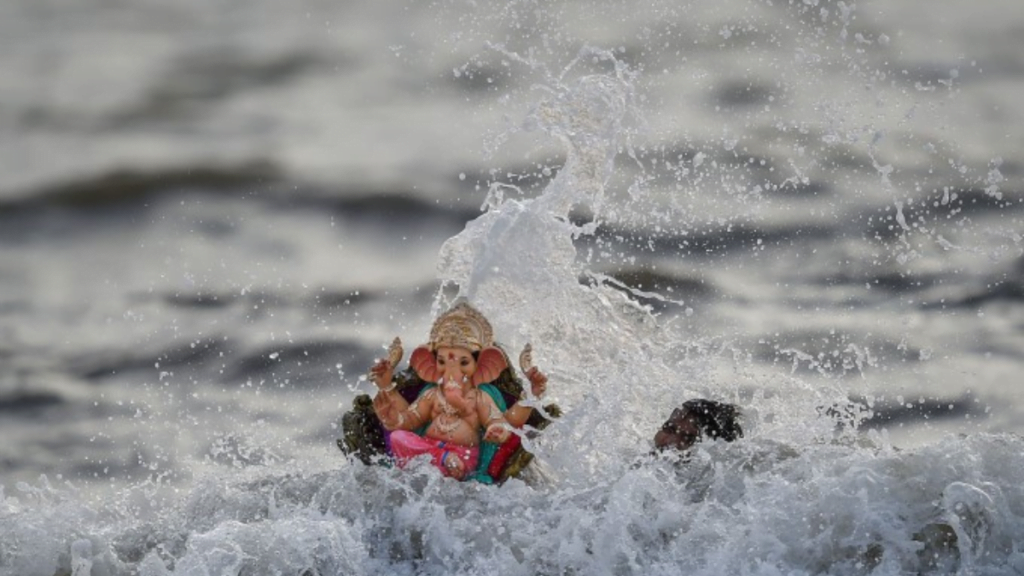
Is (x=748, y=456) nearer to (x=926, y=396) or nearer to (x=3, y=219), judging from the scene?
(x=926, y=396)

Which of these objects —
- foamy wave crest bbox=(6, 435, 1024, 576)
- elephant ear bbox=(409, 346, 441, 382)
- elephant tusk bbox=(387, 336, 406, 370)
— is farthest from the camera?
elephant ear bbox=(409, 346, 441, 382)

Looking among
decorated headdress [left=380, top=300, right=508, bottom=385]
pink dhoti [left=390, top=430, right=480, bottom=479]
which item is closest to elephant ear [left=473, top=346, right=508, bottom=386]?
decorated headdress [left=380, top=300, right=508, bottom=385]

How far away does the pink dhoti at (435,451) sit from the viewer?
26.4 ft

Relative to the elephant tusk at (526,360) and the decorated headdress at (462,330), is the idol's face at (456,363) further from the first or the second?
the elephant tusk at (526,360)

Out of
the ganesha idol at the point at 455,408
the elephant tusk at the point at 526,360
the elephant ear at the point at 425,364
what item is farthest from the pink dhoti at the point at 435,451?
the elephant tusk at the point at 526,360

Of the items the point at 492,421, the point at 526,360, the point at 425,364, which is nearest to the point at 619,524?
the point at 492,421

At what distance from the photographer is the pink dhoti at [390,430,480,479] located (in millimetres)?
8055

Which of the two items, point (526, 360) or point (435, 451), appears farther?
point (526, 360)

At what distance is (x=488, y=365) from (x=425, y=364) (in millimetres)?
268

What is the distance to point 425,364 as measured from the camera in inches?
329

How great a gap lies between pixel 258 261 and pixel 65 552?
3.55m

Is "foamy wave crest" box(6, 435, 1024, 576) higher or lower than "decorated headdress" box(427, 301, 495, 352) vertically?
lower

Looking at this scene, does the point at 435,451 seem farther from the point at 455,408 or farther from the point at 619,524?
the point at 619,524

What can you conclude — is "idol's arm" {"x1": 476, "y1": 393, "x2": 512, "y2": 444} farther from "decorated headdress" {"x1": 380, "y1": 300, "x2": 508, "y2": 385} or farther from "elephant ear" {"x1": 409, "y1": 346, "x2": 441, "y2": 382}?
"elephant ear" {"x1": 409, "y1": 346, "x2": 441, "y2": 382}
